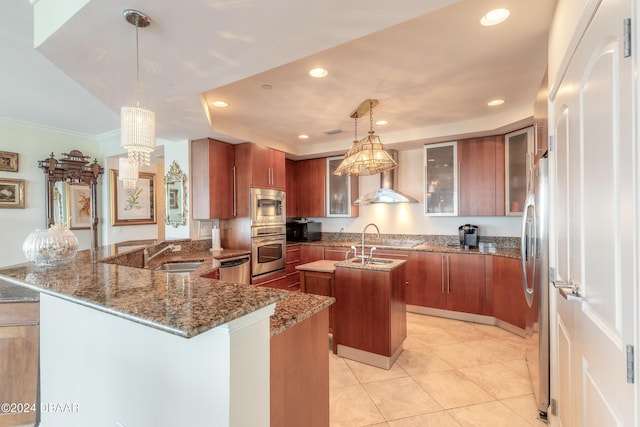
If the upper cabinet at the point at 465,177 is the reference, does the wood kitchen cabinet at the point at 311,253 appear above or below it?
below

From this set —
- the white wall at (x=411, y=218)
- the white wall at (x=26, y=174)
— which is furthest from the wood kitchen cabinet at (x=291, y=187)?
the white wall at (x=26, y=174)

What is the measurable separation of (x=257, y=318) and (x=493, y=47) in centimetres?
234

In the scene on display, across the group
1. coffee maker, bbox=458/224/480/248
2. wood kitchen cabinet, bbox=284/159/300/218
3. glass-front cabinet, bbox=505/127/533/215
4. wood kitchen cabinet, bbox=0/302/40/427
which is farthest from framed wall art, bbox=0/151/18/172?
glass-front cabinet, bbox=505/127/533/215

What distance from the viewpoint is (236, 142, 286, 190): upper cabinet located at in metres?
3.97

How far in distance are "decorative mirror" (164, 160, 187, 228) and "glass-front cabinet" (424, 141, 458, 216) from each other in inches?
132

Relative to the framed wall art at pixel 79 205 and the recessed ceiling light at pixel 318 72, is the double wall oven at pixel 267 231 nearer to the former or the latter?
the recessed ceiling light at pixel 318 72

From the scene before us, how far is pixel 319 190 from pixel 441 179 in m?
1.99

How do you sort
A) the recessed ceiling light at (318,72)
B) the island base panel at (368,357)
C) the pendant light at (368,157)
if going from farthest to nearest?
the pendant light at (368,157) < the island base panel at (368,357) < the recessed ceiling light at (318,72)

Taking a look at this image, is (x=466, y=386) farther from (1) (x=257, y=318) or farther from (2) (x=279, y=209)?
(2) (x=279, y=209)

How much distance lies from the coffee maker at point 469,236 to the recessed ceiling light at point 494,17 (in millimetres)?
2819

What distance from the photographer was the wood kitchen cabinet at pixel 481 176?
3.63 meters

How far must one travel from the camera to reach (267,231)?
4.21 m

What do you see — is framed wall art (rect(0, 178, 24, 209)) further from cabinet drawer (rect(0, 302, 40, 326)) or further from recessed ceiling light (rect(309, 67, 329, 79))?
recessed ceiling light (rect(309, 67, 329, 79))

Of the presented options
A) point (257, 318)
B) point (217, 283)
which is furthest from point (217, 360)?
point (217, 283)
